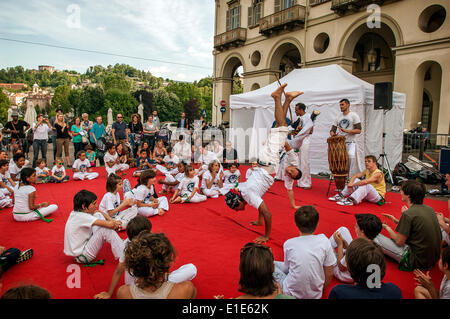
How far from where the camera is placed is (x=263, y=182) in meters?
4.19

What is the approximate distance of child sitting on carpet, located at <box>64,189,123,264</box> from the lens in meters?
3.25

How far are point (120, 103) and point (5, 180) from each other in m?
43.2

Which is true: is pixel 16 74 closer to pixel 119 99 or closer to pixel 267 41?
pixel 119 99

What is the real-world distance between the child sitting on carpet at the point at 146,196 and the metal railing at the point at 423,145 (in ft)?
32.8

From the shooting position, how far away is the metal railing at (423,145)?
11.0 metres

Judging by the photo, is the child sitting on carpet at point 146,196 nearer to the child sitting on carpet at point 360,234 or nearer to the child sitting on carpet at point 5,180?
the child sitting on carpet at point 5,180

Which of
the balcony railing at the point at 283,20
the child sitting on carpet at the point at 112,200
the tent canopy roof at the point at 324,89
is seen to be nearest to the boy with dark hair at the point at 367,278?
the child sitting on carpet at the point at 112,200

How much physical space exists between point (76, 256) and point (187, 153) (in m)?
6.58

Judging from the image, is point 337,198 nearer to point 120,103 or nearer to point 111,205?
point 111,205

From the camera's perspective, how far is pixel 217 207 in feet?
18.8

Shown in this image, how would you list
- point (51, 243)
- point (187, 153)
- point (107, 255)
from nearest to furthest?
point (107, 255) < point (51, 243) < point (187, 153)
